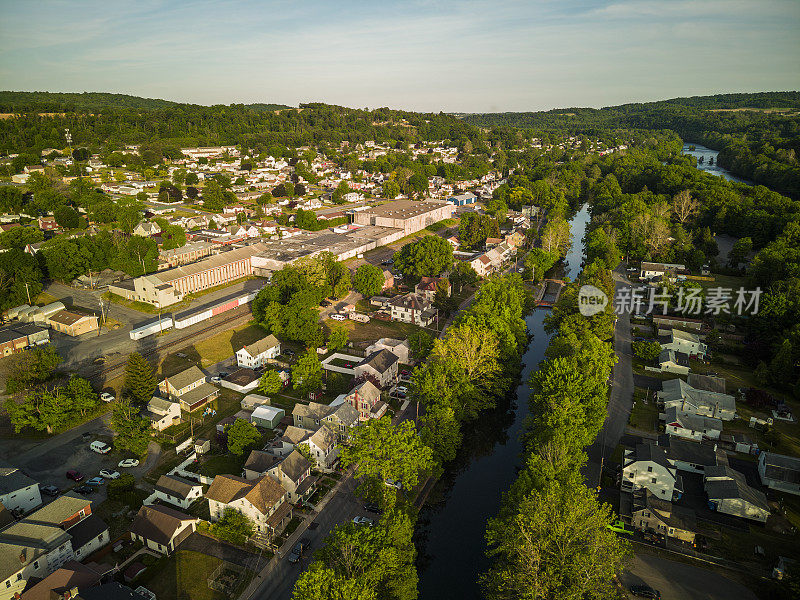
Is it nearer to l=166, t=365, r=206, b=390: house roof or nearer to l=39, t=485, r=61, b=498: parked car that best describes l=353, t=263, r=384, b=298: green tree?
l=166, t=365, r=206, b=390: house roof

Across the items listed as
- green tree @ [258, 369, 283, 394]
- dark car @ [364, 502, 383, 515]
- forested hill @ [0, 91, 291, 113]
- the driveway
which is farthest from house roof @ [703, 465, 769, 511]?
forested hill @ [0, 91, 291, 113]

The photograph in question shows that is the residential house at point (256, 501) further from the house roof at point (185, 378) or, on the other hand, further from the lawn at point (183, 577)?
the house roof at point (185, 378)

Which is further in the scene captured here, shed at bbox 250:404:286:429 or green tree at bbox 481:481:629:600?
shed at bbox 250:404:286:429

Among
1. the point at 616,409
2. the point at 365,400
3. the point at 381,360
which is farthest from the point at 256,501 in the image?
the point at 616,409

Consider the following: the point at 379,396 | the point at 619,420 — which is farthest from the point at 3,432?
the point at 619,420

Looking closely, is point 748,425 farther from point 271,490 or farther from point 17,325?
point 17,325

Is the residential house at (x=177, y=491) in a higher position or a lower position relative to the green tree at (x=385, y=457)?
lower

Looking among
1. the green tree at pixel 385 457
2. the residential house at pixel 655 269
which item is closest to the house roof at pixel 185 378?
the green tree at pixel 385 457
